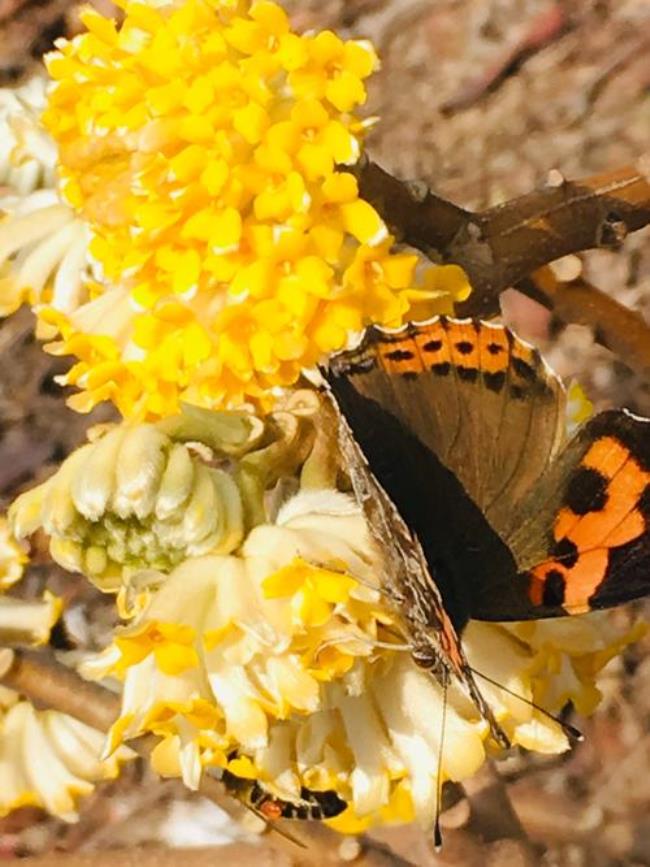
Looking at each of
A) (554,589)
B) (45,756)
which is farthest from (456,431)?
(45,756)

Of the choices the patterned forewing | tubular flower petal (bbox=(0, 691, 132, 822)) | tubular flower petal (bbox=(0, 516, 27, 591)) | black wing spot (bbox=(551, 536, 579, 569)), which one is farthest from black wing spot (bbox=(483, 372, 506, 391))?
tubular flower petal (bbox=(0, 691, 132, 822))

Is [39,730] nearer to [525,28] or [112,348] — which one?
[112,348]

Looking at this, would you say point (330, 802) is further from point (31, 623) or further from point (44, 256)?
point (44, 256)

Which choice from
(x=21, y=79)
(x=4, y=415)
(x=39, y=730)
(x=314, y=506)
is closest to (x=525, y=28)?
(x=21, y=79)

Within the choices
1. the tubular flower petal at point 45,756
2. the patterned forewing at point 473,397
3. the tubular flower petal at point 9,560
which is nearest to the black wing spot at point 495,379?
the patterned forewing at point 473,397

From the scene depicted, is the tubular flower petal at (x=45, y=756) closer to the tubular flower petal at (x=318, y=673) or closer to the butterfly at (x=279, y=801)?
the butterfly at (x=279, y=801)
